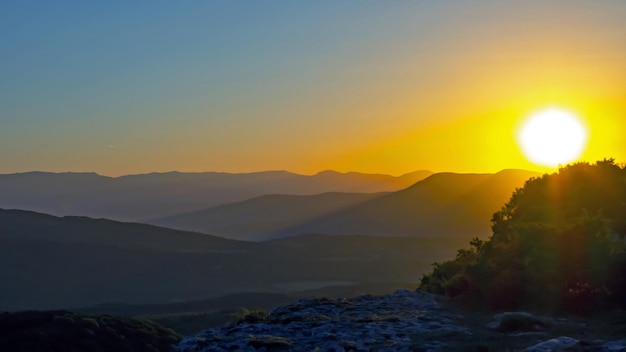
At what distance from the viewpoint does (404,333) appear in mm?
14406

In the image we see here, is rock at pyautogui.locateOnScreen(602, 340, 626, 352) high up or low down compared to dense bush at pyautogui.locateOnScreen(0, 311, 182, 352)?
up

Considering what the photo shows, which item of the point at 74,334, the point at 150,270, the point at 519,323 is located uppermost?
the point at 519,323

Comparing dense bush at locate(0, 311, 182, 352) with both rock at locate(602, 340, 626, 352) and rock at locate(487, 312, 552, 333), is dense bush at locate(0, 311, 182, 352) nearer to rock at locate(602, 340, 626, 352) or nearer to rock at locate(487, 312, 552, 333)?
rock at locate(487, 312, 552, 333)

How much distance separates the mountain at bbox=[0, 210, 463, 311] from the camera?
139375 millimetres

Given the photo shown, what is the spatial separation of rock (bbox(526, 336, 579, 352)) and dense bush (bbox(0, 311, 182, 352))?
30824mm

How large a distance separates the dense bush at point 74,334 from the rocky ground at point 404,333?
24656 mm

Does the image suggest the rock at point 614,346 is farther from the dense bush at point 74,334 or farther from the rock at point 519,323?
the dense bush at point 74,334

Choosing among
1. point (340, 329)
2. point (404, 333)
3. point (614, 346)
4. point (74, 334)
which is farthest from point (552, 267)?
point (74, 334)

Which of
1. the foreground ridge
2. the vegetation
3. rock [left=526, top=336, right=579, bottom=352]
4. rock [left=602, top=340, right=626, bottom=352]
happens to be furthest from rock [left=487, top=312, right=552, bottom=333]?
the vegetation

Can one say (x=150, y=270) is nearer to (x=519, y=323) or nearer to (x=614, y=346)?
(x=519, y=323)

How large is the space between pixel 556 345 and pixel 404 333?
140 inches

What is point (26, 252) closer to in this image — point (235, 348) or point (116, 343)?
point (116, 343)

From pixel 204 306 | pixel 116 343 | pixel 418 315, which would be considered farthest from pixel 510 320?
pixel 204 306

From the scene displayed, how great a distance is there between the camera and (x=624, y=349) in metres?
11.3
